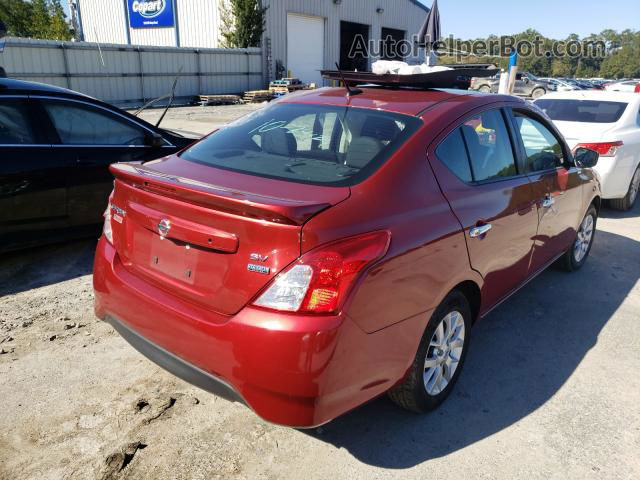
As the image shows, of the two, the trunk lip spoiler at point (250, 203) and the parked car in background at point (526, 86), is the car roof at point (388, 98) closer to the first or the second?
the trunk lip spoiler at point (250, 203)

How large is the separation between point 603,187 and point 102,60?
65.4 feet

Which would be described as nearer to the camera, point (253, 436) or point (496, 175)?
point (253, 436)

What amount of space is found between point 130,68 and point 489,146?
72.3 feet

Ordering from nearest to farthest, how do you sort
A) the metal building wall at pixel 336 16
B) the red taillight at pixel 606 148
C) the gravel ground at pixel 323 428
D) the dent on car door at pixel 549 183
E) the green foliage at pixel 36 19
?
the gravel ground at pixel 323 428 < the dent on car door at pixel 549 183 < the red taillight at pixel 606 148 < the metal building wall at pixel 336 16 < the green foliage at pixel 36 19

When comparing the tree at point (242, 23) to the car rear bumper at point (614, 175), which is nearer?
the car rear bumper at point (614, 175)

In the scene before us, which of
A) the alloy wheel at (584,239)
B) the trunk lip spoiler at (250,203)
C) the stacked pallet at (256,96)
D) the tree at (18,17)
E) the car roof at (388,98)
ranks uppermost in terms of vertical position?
the tree at (18,17)

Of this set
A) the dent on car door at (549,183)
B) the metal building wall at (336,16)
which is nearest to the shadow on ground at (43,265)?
the dent on car door at (549,183)

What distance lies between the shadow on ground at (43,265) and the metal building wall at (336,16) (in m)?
23.5

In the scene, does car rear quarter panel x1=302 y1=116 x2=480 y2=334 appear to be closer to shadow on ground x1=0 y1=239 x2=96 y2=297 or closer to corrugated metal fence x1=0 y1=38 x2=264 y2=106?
shadow on ground x1=0 y1=239 x2=96 y2=297

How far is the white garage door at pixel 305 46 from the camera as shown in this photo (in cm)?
2836

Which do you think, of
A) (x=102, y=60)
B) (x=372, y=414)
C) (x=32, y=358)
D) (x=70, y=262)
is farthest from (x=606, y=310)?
(x=102, y=60)

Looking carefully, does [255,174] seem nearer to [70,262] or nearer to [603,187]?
[70,262]

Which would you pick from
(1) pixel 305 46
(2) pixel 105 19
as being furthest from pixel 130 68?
(2) pixel 105 19

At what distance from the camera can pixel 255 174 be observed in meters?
2.55
